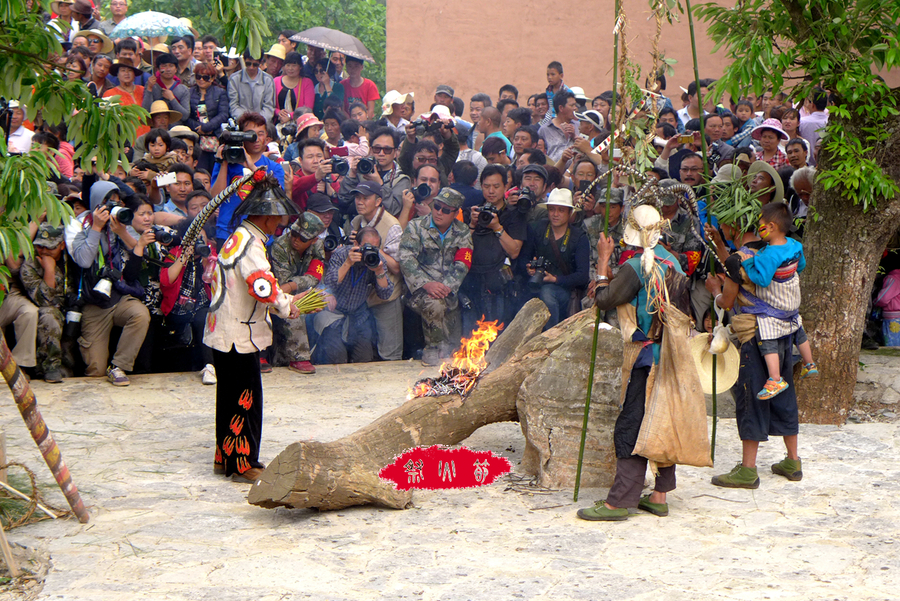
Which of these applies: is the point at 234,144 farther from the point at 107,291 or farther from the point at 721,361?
the point at 721,361

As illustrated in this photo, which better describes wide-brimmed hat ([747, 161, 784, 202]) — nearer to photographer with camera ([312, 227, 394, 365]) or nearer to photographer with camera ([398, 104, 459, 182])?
photographer with camera ([312, 227, 394, 365])

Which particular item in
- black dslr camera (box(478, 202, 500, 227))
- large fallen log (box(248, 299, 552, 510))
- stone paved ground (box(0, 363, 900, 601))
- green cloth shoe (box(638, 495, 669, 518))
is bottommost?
stone paved ground (box(0, 363, 900, 601))

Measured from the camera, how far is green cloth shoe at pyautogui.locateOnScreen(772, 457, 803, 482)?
5.65m

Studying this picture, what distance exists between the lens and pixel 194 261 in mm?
8062

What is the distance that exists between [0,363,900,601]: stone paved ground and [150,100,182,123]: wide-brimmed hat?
Result: 4.12 meters

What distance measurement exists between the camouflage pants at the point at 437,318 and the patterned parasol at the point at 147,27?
5.06m

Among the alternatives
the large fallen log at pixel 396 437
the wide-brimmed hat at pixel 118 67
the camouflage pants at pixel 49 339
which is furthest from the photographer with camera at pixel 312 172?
the large fallen log at pixel 396 437

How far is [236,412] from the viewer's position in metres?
5.77

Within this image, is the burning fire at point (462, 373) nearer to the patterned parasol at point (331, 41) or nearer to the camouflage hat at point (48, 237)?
the camouflage hat at point (48, 237)

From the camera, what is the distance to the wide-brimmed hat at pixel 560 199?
8789mm

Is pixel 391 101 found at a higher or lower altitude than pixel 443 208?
higher

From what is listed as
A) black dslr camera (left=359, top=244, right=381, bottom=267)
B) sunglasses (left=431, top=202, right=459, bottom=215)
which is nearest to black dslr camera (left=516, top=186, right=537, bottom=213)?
sunglasses (left=431, top=202, right=459, bottom=215)

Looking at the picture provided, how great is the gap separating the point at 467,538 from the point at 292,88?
8300 mm

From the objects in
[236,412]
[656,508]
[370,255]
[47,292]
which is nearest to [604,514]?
[656,508]
